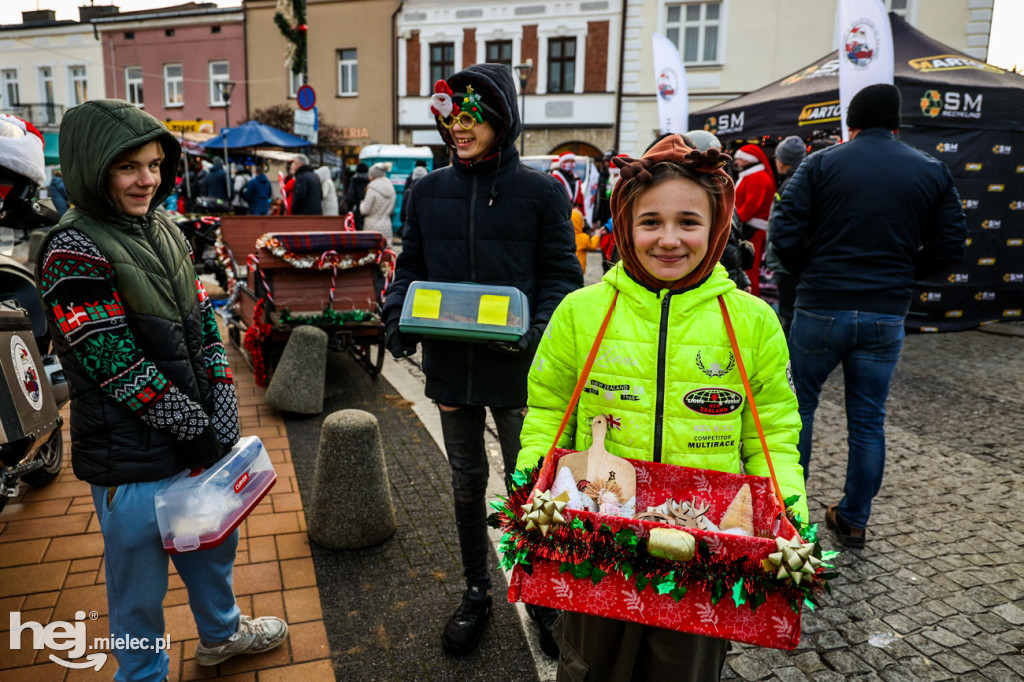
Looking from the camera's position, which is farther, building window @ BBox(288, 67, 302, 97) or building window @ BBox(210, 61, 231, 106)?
building window @ BBox(210, 61, 231, 106)

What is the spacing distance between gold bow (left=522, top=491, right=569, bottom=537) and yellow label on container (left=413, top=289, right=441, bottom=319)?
114 cm

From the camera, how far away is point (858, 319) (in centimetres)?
331

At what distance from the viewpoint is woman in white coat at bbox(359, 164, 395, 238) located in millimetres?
10539

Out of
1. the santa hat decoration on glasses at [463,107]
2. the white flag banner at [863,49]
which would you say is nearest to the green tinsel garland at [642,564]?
the santa hat decoration on glasses at [463,107]

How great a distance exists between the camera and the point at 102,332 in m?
1.90

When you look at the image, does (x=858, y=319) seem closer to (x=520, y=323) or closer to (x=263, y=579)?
(x=520, y=323)

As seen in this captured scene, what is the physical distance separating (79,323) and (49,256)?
20 cm

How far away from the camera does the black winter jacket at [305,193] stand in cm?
1075

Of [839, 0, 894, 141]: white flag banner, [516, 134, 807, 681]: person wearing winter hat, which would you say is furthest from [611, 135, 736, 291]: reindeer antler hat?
[839, 0, 894, 141]: white flag banner

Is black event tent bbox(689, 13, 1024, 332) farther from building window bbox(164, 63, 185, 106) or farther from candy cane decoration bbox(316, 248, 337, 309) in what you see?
building window bbox(164, 63, 185, 106)

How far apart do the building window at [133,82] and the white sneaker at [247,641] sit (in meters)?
35.4

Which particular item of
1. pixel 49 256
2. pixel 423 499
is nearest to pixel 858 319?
pixel 423 499

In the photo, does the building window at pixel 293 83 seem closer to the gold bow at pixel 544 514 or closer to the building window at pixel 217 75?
the building window at pixel 217 75

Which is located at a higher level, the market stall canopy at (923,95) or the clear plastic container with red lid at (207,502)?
the market stall canopy at (923,95)
